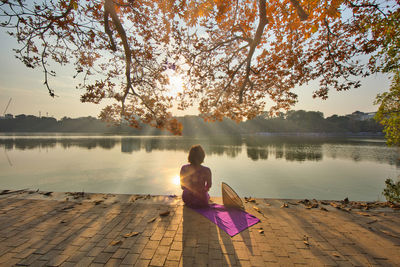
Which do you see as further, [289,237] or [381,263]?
[289,237]

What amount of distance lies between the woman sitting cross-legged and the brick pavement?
0.30m

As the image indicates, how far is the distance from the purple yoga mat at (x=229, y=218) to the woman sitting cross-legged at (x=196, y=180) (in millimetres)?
218

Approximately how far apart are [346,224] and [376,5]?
6689 millimetres

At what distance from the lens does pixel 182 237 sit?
9.61ft

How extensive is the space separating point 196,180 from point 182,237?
1.25 metres

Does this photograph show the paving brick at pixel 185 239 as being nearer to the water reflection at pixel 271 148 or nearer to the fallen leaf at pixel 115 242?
the fallen leaf at pixel 115 242

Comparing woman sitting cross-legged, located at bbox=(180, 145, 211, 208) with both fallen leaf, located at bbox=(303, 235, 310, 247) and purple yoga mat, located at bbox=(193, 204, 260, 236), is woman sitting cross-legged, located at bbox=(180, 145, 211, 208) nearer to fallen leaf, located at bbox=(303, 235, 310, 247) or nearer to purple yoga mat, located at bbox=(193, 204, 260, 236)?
purple yoga mat, located at bbox=(193, 204, 260, 236)

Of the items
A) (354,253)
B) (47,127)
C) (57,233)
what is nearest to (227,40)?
(354,253)

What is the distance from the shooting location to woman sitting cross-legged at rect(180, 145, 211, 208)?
13.0ft

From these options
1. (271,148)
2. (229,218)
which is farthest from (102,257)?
(271,148)

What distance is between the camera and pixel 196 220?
11.5 ft

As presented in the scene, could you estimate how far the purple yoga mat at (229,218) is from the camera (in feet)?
10.6

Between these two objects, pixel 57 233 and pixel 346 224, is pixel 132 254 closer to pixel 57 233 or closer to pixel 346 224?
pixel 57 233

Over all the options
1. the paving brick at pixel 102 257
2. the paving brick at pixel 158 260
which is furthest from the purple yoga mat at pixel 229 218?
the paving brick at pixel 102 257
